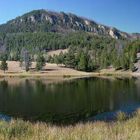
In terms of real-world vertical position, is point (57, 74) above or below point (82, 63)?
below

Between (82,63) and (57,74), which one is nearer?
(57,74)

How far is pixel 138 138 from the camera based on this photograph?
51.4 feet

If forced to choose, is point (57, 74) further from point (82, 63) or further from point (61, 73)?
point (82, 63)

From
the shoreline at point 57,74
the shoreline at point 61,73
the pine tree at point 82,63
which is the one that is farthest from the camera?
the pine tree at point 82,63

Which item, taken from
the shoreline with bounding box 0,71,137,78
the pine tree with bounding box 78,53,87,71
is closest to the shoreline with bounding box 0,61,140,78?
the shoreline with bounding box 0,71,137,78

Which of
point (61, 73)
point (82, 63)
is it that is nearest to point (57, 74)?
point (61, 73)

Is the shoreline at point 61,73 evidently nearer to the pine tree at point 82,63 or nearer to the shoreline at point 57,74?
the shoreline at point 57,74

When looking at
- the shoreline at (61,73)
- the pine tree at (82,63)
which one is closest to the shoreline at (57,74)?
the shoreline at (61,73)

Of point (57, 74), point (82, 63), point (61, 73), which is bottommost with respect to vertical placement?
point (57, 74)

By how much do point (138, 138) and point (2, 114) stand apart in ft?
128

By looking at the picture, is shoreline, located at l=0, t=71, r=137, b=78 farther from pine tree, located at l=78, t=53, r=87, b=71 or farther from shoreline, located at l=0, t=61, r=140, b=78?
pine tree, located at l=78, t=53, r=87, b=71

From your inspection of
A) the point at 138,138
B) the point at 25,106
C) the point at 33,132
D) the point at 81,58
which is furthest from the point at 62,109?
the point at 81,58

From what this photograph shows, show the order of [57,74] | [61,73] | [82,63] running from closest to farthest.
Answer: [57,74] → [61,73] → [82,63]

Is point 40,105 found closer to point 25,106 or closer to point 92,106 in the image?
point 25,106
